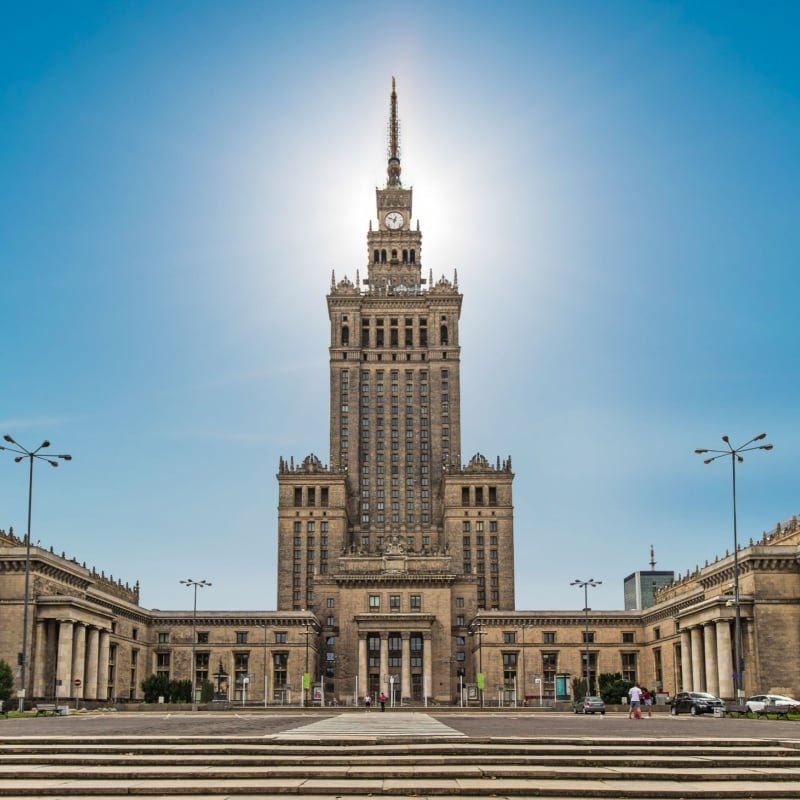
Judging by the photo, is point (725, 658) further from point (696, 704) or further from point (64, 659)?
point (64, 659)

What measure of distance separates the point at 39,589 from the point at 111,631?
853 inches

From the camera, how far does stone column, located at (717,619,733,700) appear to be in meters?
102

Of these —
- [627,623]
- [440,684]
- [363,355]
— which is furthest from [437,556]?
[363,355]

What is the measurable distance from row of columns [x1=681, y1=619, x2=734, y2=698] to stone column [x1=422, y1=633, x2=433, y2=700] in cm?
3479

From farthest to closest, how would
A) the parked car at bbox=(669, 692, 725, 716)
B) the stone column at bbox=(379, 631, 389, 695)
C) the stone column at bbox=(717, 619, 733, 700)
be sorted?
the stone column at bbox=(379, 631, 389, 695) < the stone column at bbox=(717, 619, 733, 700) < the parked car at bbox=(669, 692, 725, 716)

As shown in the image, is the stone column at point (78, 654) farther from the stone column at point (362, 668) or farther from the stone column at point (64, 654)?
the stone column at point (362, 668)

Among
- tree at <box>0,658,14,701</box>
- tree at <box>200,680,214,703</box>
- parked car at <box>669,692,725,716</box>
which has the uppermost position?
tree at <box>0,658,14,701</box>

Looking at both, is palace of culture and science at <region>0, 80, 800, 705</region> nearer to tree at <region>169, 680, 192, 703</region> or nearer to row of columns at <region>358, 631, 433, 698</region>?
row of columns at <region>358, 631, 433, 698</region>

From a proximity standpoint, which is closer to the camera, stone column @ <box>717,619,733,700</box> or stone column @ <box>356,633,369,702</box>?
stone column @ <box>717,619,733,700</box>

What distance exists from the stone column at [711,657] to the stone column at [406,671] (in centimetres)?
4529

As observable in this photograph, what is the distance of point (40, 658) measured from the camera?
331 ft

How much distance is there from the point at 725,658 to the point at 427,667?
49.9 metres

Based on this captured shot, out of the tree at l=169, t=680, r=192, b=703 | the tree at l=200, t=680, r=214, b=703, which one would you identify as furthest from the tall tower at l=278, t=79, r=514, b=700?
the tree at l=169, t=680, r=192, b=703

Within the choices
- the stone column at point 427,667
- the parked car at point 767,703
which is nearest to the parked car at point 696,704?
the parked car at point 767,703
